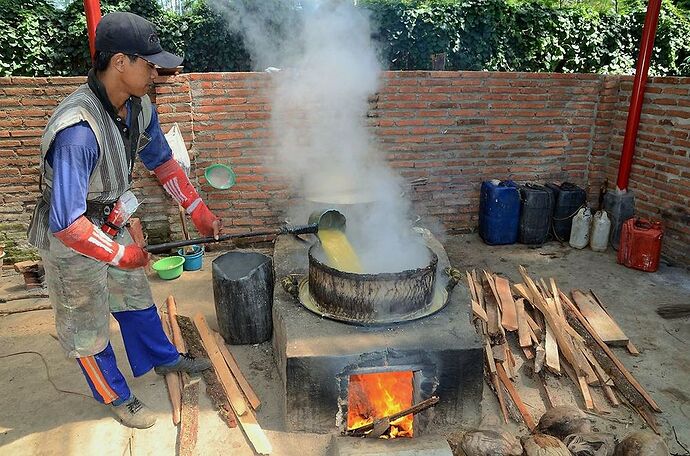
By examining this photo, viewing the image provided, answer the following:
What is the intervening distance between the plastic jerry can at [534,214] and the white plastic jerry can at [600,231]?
1.91 ft

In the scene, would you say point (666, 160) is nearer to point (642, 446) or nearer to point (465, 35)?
point (465, 35)

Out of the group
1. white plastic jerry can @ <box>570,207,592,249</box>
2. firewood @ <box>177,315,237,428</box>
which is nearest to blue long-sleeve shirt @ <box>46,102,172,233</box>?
firewood @ <box>177,315,237,428</box>

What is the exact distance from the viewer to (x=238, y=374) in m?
4.04

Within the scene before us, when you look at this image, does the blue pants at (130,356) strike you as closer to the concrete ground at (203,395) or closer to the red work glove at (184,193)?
the concrete ground at (203,395)

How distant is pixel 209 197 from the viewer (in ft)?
20.8

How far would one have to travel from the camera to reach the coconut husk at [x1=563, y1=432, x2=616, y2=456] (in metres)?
2.95

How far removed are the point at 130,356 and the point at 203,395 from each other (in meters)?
0.67

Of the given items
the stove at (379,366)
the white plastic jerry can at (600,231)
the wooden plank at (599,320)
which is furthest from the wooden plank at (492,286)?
the white plastic jerry can at (600,231)

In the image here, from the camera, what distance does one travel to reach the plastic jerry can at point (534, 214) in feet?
22.0

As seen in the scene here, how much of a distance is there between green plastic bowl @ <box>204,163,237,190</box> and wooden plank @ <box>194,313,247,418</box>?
191 cm

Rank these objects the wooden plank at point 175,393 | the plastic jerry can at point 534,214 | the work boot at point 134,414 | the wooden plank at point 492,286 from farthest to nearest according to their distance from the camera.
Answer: the plastic jerry can at point 534,214 → the wooden plank at point 492,286 → the wooden plank at point 175,393 → the work boot at point 134,414

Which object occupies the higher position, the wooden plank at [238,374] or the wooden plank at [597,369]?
the wooden plank at [597,369]

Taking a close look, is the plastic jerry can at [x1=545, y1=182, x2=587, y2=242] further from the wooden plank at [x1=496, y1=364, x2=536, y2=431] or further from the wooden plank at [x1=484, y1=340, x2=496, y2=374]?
the wooden plank at [x1=496, y1=364, x2=536, y2=431]

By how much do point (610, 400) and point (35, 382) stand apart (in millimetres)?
4645
